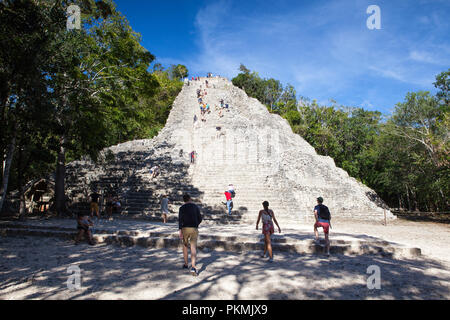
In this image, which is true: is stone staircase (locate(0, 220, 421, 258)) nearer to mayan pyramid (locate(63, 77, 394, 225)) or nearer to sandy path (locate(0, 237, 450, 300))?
sandy path (locate(0, 237, 450, 300))

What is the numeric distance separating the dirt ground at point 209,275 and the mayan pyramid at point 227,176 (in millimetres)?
5396

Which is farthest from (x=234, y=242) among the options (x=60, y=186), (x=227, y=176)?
(x=60, y=186)

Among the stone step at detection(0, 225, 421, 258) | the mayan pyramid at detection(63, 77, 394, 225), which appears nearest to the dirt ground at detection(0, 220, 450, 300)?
the stone step at detection(0, 225, 421, 258)

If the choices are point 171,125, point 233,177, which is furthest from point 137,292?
point 171,125

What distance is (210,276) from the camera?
4691 mm

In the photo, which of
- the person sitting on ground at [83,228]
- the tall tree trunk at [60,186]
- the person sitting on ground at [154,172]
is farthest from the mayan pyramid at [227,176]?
the person sitting on ground at [83,228]

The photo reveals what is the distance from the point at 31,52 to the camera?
6.55 metres

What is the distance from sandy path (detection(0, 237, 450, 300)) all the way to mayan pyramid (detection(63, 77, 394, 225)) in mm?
5453

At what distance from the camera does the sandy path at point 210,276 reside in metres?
3.92

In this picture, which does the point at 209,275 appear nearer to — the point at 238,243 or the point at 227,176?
the point at 238,243

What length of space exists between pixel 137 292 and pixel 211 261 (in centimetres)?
217

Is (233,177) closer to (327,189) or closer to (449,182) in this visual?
(327,189)

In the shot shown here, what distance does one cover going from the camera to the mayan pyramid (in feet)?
41.9

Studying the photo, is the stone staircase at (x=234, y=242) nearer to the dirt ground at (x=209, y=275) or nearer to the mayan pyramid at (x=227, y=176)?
the dirt ground at (x=209, y=275)
